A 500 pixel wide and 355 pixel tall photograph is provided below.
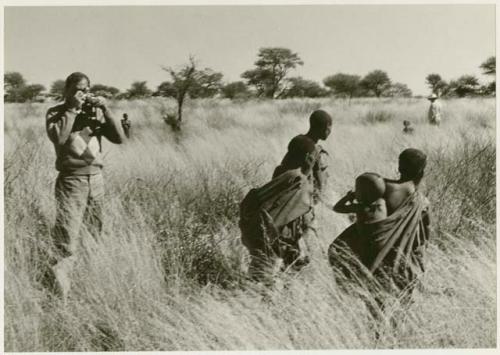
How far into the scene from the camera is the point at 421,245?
305 cm

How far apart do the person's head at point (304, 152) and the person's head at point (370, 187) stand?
39 cm

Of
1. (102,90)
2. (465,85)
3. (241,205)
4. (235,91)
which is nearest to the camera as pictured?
(241,205)

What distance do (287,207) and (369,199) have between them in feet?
1.61

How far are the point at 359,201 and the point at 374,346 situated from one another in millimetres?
852

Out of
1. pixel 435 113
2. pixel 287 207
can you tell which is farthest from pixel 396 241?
pixel 435 113

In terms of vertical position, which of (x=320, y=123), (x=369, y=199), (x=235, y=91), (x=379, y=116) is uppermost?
(x=235, y=91)

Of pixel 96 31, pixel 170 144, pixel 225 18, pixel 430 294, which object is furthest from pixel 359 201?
pixel 170 144

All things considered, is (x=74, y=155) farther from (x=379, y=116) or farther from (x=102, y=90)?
(x=379, y=116)

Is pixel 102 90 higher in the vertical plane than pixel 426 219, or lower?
higher

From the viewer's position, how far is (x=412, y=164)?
9.66ft

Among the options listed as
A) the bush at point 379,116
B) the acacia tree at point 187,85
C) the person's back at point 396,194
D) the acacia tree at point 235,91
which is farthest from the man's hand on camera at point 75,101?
the bush at point 379,116

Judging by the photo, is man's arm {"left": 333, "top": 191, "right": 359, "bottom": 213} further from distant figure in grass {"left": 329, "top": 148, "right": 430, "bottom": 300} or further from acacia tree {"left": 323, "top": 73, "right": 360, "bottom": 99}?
acacia tree {"left": 323, "top": 73, "right": 360, "bottom": 99}

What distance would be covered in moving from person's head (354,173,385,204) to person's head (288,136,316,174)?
39 cm

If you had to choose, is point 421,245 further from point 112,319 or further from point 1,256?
point 1,256
